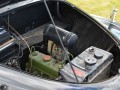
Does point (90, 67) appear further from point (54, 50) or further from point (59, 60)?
point (54, 50)

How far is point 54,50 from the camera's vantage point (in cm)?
→ 288

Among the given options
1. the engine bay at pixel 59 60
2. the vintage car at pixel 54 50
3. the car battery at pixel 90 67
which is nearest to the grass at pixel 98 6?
the vintage car at pixel 54 50

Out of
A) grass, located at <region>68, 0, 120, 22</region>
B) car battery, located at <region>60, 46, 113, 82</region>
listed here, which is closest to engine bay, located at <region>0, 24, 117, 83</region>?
car battery, located at <region>60, 46, 113, 82</region>

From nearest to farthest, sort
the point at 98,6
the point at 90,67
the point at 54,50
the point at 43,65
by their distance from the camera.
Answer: the point at 90,67 → the point at 43,65 → the point at 54,50 → the point at 98,6

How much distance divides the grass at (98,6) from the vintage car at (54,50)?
2.04 meters

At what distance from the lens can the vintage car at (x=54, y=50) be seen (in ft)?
7.68

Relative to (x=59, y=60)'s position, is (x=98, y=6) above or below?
below

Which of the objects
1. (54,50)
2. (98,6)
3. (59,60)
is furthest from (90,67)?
(98,6)

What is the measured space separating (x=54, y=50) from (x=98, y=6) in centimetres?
315

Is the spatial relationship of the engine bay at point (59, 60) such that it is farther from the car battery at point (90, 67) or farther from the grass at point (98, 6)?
the grass at point (98, 6)

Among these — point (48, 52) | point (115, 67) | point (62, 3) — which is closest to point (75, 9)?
point (62, 3)

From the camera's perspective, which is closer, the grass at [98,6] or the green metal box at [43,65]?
the green metal box at [43,65]

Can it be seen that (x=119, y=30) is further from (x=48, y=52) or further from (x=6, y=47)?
(x=6, y=47)

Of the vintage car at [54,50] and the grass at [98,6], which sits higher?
the vintage car at [54,50]
